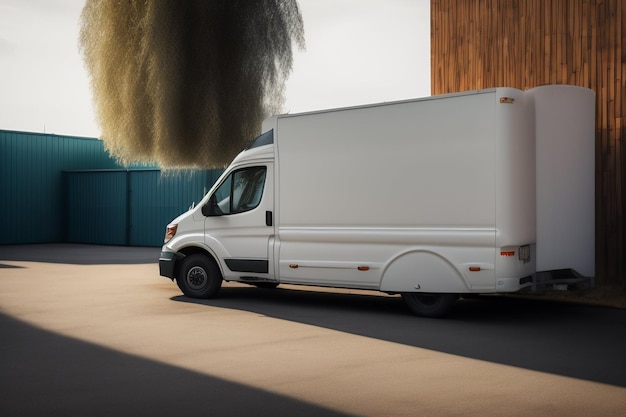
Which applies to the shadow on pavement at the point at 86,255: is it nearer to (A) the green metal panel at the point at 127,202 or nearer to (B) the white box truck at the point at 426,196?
(A) the green metal panel at the point at 127,202

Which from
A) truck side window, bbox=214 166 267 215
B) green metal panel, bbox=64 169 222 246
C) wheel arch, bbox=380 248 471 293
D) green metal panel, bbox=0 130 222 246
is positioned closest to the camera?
wheel arch, bbox=380 248 471 293

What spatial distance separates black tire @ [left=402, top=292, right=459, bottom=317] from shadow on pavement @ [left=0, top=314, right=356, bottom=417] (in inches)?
165

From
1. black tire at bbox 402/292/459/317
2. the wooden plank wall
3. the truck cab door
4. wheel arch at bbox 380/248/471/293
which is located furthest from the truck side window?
the wooden plank wall

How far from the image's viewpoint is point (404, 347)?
26.1ft

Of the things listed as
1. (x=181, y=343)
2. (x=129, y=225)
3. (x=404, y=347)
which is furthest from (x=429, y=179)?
(x=129, y=225)

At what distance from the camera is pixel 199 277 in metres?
12.1

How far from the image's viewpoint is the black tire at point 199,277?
1194 centimetres

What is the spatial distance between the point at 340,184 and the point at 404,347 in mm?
3215

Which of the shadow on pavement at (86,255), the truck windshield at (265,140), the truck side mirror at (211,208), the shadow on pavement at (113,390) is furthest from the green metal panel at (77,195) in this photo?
the shadow on pavement at (113,390)

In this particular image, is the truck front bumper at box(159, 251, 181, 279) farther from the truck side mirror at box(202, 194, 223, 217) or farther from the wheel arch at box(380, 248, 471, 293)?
the wheel arch at box(380, 248, 471, 293)

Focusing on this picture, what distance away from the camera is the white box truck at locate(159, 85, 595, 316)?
9305 millimetres

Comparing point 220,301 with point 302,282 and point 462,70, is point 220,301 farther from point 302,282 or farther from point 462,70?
point 462,70

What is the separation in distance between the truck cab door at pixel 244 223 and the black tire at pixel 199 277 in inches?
10.1

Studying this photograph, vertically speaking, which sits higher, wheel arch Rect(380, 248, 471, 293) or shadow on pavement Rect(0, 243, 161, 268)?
wheel arch Rect(380, 248, 471, 293)
